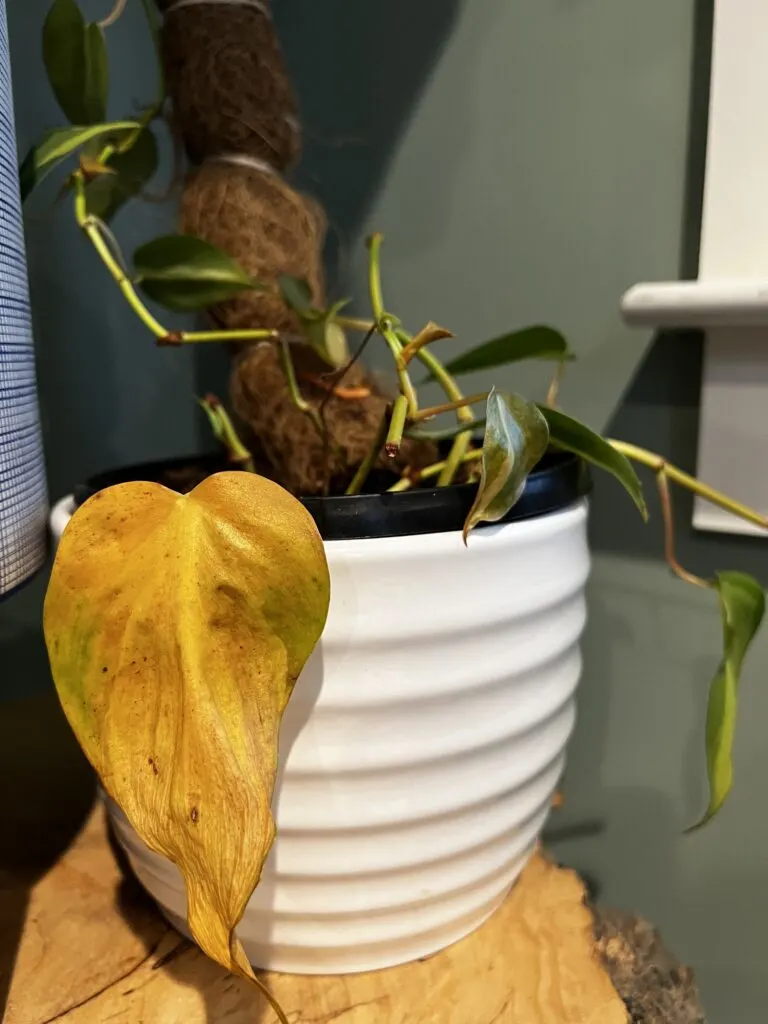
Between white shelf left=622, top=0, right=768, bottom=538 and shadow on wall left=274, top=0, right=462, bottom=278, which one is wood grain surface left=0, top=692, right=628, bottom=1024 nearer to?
white shelf left=622, top=0, right=768, bottom=538

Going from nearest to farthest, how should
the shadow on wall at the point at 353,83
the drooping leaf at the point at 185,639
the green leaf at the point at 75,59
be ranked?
1. the drooping leaf at the point at 185,639
2. the green leaf at the point at 75,59
3. the shadow on wall at the point at 353,83

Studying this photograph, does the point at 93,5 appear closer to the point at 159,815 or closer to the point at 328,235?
the point at 328,235

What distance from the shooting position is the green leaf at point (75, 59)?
0.49 m

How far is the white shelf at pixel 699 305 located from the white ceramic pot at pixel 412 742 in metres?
0.16

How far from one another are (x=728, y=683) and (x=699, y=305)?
228 millimetres

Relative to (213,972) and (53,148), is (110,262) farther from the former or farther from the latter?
(213,972)

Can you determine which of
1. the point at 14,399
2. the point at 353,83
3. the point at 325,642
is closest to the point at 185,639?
the point at 325,642

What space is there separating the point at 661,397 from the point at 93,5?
24.0 inches

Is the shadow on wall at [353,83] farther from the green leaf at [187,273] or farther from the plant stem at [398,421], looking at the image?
the plant stem at [398,421]

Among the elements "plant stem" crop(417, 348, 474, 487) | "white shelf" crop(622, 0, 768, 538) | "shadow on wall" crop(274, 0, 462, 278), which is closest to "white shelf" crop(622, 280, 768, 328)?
"white shelf" crop(622, 0, 768, 538)

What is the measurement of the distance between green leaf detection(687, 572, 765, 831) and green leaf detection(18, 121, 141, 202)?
0.43 meters

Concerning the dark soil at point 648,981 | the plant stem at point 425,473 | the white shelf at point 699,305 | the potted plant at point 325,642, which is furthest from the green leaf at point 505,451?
the dark soil at point 648,981

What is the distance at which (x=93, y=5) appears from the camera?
0.71m

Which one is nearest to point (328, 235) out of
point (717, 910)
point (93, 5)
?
point (93, 5)
